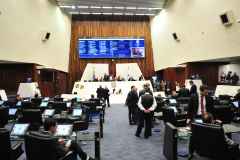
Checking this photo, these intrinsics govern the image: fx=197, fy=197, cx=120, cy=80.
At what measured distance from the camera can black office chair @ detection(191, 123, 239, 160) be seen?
2.81m

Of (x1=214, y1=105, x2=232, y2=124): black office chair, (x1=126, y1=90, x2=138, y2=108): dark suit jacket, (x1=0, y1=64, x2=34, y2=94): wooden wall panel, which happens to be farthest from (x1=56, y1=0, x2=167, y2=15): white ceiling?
(x1=214, y1=105, x2=232, y2=124): black office chair

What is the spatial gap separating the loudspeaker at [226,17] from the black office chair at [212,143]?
994 cm

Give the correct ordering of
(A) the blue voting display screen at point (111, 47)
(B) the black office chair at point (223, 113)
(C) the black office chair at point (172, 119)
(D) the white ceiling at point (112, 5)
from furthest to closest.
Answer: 1. (A) the blue voting display screen at point (111, 47)
2. (D) the white ceiling at point (112, 5)
3. (C) the black office chair at point (172, 119)
4. (B) the black office chair at point (223, 113)

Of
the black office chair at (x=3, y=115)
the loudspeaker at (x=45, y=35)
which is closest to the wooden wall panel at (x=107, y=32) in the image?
the loudspeaker at (x=45, y=35)

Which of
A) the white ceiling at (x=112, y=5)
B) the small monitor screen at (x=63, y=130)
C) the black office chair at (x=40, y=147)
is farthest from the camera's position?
the white ceiling at (x=112, y=5)

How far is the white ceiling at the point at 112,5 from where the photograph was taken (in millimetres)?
17406

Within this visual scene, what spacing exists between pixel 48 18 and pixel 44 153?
15.4 meters

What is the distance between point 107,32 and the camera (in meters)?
21.1

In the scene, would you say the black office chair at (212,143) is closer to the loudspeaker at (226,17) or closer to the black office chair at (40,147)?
the black office chair at (40,147)

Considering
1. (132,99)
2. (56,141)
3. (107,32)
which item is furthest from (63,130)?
(107,32)

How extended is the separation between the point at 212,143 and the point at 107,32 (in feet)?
63.5

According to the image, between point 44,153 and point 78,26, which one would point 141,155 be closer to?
point 44,153

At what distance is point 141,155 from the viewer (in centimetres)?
439

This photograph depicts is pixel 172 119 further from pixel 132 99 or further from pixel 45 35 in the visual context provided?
pixel 45 35
